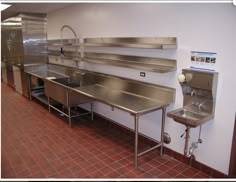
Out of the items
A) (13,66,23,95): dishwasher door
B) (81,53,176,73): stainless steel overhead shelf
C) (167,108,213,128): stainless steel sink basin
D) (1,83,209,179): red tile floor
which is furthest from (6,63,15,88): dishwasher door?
(167,108,213,128): stainless steel sink basin

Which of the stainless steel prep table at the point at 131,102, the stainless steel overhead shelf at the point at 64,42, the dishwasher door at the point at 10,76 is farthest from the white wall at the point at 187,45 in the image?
the dishwasher door at the point at 10,76

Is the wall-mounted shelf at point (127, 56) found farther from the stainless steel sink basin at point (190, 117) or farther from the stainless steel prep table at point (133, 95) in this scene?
the stainless steel sink basin at point (190, 117)

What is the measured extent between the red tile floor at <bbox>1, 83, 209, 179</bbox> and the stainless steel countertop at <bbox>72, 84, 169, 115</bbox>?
70 centimetres

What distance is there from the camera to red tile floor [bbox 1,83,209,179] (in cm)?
236

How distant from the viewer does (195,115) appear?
2.27 metres

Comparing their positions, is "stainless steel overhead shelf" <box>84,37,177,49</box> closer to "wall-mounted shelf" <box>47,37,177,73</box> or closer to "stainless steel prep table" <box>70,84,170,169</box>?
"wall-mounted shelf" <box>47,37,177,73</box>

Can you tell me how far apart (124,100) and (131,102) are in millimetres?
118

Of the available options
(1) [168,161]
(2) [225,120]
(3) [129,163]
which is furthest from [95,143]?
(2) [225,120]

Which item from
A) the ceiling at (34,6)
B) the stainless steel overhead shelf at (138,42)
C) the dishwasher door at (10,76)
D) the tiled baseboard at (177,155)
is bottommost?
the tiled baseboard at (177,155)

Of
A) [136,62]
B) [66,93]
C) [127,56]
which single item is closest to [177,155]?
[136,62]

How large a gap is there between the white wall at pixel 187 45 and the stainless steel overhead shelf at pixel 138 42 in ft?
0.24

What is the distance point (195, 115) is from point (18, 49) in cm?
499

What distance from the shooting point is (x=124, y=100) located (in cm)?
273

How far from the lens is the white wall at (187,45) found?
201 cm
